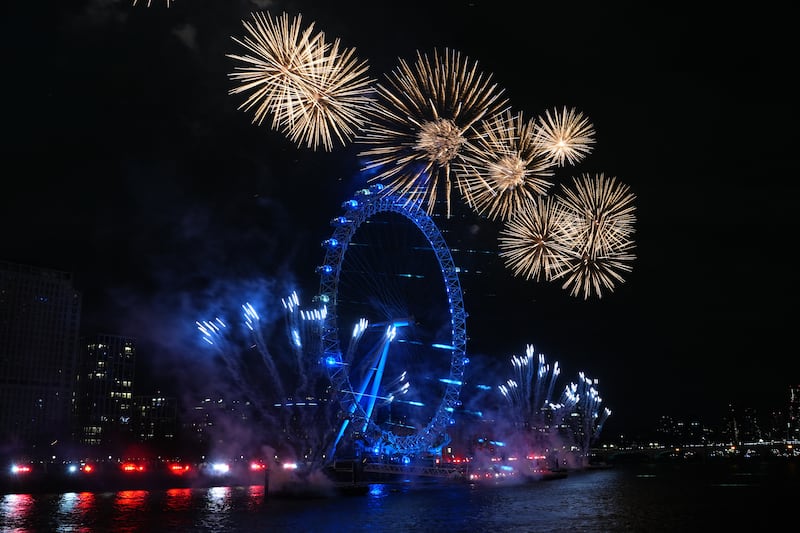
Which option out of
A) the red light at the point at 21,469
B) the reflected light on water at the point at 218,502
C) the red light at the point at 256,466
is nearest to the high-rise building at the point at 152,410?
the red light at the point at 21,469

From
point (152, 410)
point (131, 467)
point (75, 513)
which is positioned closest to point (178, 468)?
point (131, 467)

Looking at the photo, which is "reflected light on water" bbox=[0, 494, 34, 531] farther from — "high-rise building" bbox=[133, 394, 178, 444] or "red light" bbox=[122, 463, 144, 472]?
"high-rise building" bbox=[133, 394, 178, 444]

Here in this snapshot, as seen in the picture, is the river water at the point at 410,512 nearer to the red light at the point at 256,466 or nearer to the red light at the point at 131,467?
the red light at the point at 131,467

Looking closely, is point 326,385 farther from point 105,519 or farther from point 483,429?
point 483,429

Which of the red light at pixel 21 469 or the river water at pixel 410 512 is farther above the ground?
the red light at pixel 21 469

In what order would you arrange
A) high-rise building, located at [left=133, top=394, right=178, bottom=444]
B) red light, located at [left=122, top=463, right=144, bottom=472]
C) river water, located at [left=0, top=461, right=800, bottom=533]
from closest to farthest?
river water, located at [left=0, top=461, right=800, bottom=533] < red light, located at [left=122, top=463, right=144, bottom=472] < high-rise building, located at [left=133, top=394, right=178, bottom=444]

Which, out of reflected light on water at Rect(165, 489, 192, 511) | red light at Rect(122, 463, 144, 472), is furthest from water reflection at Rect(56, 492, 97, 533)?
red light at Rect(122, 463, 144, 472)

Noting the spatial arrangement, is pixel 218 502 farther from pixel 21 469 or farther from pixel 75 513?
pixel 21 469
